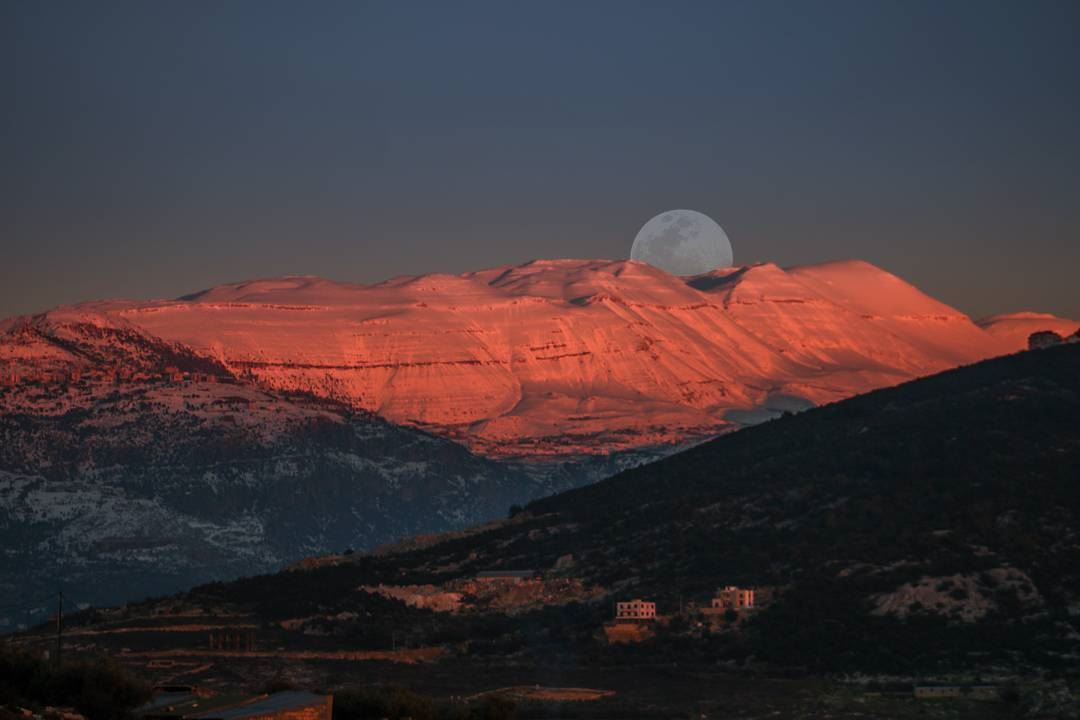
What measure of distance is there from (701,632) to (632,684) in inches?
505

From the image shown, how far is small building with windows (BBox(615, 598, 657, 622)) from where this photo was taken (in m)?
130

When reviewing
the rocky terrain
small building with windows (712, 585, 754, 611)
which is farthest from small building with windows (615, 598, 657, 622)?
small building with windows (712, 585, 754, 611)

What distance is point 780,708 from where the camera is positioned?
4109 inches

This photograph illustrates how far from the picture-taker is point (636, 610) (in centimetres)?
13075

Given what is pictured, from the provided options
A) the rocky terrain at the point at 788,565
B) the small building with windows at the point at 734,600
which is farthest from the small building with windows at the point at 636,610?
the small building with windows at the point at 734,600

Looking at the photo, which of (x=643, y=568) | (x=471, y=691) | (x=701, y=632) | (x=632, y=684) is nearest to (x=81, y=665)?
(x=471, y=691)

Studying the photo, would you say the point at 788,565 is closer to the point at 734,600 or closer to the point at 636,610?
the point at 734,600

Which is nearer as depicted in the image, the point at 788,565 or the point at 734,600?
the point at 734,600

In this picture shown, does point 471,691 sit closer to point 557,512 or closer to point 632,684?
point 632,684

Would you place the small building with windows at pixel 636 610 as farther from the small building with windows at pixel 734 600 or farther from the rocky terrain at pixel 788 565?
the small building with windows at pixel 734 600

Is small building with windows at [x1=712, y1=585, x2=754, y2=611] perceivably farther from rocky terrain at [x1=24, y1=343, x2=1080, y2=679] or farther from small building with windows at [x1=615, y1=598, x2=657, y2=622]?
small building with windows at [x1=615, y1=598, x2=657, y2=622]

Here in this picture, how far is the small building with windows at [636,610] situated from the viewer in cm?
13000

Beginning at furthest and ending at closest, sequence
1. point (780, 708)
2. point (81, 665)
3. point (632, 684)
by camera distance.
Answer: point (632, 684), point (780, 708), point (81, 665)

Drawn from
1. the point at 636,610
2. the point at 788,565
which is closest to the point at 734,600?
the point at 636,610
